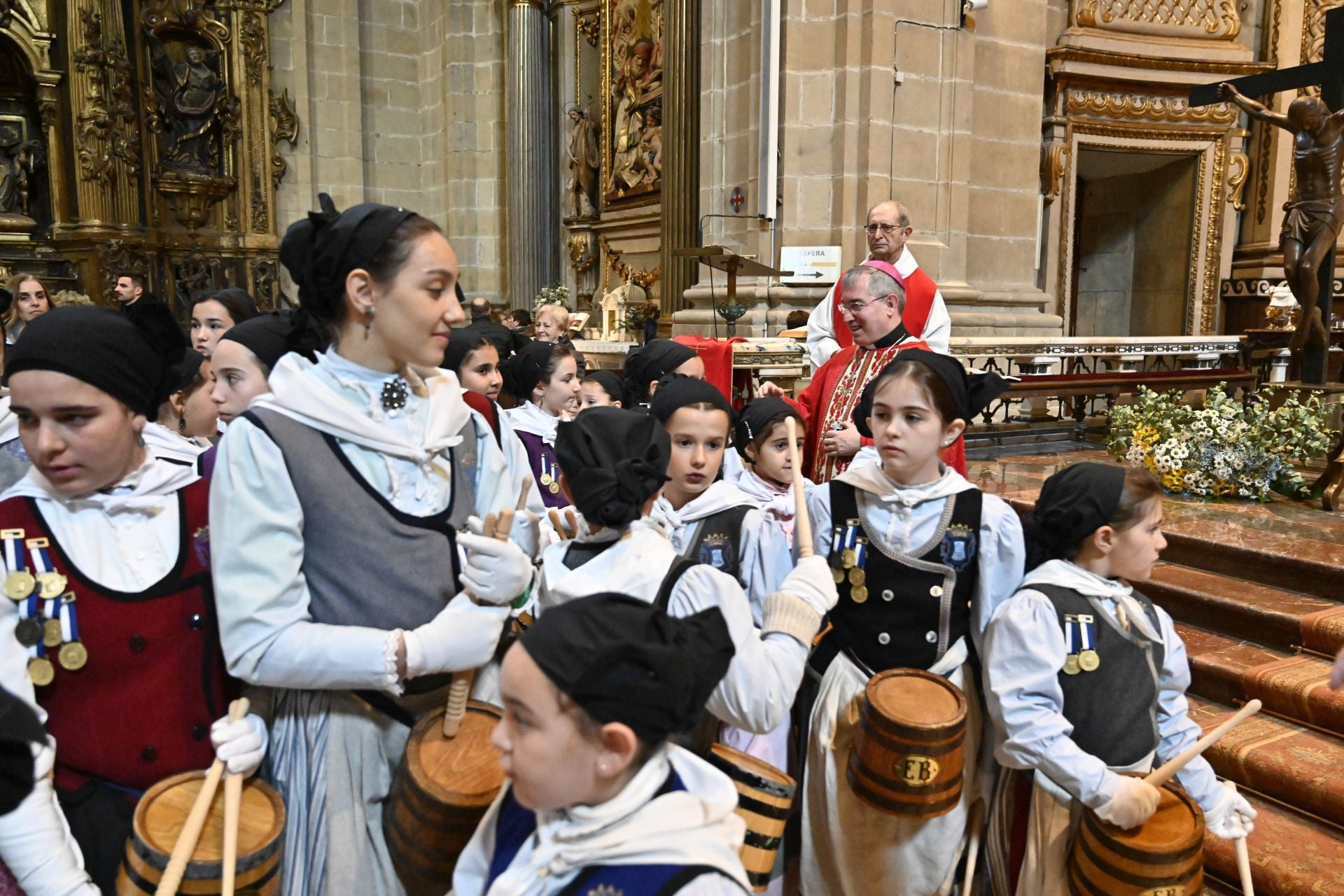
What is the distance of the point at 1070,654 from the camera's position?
85.6 inches

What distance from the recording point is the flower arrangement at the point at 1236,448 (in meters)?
5.75

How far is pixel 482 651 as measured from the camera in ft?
5.48

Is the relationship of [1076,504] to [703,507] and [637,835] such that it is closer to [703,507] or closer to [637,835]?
[703,507]

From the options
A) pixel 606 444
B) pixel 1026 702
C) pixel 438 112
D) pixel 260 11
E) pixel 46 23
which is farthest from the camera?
pixel 438 112

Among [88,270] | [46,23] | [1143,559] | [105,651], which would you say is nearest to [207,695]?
[105,651]

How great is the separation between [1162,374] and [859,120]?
385 centimetres

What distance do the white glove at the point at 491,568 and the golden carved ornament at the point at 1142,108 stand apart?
36.8 feet

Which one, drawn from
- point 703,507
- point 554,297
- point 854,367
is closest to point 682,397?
point 703,507

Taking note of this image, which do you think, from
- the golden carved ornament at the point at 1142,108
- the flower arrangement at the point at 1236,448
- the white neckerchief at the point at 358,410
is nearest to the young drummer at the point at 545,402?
the white neckerchief at the point at 358,410

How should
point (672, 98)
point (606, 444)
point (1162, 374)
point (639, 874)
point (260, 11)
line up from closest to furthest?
point (639, 874) → point (606, 444) → point (1162, 374) → point (672, 98) → point (260, 11)

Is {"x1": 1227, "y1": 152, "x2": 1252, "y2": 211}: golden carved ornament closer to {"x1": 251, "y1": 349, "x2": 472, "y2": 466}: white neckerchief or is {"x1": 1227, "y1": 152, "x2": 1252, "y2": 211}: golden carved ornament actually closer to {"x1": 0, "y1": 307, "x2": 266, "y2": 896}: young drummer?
{"x1": 251, "y1": 349, "x2": 472, "y2": 466}: white neckerchief

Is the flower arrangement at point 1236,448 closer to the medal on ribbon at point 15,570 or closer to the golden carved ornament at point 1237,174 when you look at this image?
the medal on ribbon at point 15,570

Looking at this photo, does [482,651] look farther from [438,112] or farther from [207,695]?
[438,112]

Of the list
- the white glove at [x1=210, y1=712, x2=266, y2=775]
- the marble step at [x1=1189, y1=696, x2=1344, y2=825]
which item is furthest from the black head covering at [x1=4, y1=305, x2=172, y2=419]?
the marble step at [x1=1189, y1=696, x2=1344, y2=825]
